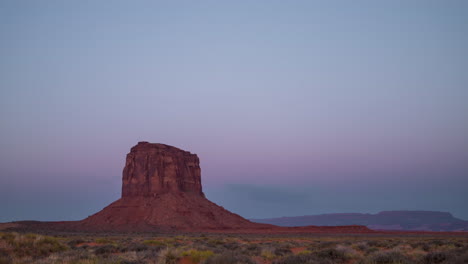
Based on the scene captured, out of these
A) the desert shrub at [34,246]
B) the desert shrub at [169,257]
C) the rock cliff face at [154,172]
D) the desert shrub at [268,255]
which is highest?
the rock cliff face at [154,172]

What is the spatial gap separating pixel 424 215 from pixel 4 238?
195903 mm

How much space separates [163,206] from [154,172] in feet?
37.5

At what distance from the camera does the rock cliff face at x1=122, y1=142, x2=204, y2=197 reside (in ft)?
310

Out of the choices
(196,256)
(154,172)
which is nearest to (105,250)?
(196,256)

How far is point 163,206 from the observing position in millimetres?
86312

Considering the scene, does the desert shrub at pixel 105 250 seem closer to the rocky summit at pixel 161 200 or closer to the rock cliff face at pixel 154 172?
the rocky summit at pixel 161 200

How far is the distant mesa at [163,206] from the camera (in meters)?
78.4

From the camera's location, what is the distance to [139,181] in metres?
95.1

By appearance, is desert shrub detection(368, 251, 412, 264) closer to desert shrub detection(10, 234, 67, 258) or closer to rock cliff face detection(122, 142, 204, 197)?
desert shrub detection(10, 234, 67, 258)

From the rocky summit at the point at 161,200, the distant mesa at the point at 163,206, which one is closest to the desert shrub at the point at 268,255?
the distant mesa at the point at 163,206

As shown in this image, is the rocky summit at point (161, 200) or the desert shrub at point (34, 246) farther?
the rocky summit at point (161, 200)

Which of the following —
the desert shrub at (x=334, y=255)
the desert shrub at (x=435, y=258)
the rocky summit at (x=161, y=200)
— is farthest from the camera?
the rocky summit at (x=161, y=200)

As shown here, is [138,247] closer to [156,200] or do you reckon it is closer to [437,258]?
[437,258]

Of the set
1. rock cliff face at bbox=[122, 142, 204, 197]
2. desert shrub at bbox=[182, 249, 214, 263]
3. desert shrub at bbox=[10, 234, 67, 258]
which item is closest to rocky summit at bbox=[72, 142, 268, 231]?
rock cliff face at bbox=[122, 142, 204, 197]
